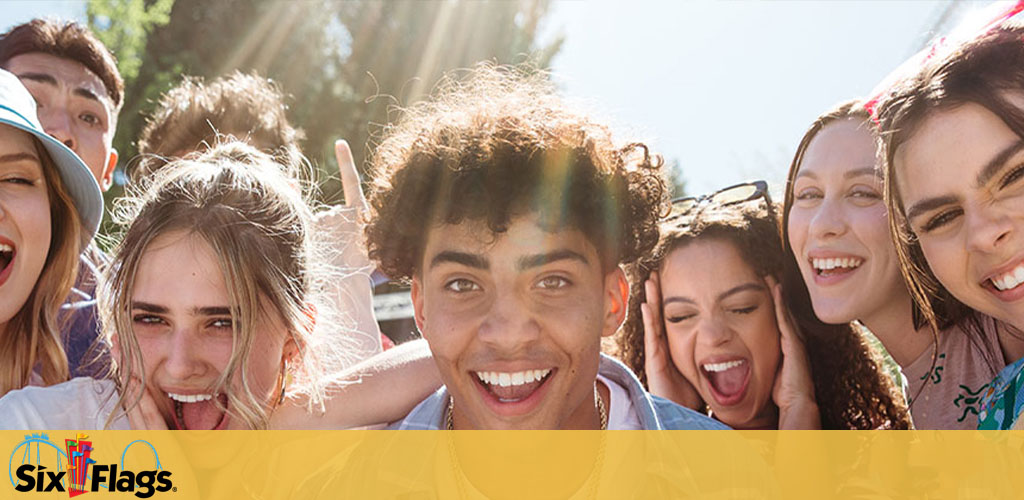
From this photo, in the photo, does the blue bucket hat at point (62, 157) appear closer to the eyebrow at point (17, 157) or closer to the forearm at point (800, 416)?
the eyebrow at point (17, 157)

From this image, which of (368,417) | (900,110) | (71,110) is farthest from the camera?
(71,110)

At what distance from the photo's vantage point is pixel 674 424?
2604 mm

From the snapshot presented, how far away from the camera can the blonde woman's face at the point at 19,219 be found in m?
2.75

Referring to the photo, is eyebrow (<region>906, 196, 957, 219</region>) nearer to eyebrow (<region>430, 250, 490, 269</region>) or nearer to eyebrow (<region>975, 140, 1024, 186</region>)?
eyebrow (<region>975, 140, 1024, 186</region>)

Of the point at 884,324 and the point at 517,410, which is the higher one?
the point at 884,324

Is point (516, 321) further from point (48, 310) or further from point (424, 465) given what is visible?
point (48, 310)

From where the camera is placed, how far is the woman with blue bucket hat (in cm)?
277

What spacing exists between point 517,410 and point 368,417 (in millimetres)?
A: 666

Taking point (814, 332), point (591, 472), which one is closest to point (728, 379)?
point (814, 332)

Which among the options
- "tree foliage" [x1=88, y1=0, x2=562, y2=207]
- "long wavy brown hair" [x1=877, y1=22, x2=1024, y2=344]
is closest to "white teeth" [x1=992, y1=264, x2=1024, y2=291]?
"long wavy brown hair" [x1=877, y1=22, x2=1024, y2=344]

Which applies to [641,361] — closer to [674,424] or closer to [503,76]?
[674,424]

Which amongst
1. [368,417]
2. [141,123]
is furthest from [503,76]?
[141,123]

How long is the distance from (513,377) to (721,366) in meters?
1.17

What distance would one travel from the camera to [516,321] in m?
2.33
